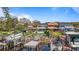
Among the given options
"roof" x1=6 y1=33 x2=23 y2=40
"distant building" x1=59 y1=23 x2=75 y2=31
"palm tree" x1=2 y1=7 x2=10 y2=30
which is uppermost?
"palm tree" x1=2 y1=7 x2=10 y2=30

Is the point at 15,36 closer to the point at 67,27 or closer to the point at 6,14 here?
the point at 6,14

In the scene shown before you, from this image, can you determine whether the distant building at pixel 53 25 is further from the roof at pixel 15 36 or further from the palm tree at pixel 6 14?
the palm tree at pixel 6 14

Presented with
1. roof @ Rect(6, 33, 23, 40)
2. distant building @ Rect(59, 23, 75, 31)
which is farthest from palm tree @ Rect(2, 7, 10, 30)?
distant building @ Rect(59, 23, 75, 31)

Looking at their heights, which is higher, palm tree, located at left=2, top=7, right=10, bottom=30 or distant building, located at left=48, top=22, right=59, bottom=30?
palm tree, located at left=2, top=7, right=10, bottom=30

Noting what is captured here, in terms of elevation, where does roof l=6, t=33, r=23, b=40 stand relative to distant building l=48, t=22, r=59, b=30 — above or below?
below

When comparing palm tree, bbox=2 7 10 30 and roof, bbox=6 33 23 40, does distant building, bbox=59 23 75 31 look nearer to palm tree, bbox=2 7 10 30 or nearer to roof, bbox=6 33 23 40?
roof, bbox=6 33 23 40

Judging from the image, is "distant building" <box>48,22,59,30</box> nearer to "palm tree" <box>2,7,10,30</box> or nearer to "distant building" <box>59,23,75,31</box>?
"distant building" <box>59,23,75,31</box>

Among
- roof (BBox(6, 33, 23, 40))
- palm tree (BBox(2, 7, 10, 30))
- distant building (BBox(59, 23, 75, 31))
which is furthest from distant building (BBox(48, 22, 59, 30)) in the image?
palm tree (BBox(2, 7, 10, 30))

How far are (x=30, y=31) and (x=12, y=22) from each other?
19 cm

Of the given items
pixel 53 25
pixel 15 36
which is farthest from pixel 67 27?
pixel 15 36

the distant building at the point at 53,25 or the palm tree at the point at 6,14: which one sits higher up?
the palm tree at the point at 6,14

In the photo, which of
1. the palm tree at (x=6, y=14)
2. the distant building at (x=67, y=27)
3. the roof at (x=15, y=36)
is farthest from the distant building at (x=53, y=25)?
the palm tree at (x=6, y=14)

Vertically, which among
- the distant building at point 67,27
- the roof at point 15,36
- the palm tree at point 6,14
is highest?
the palm tree at point 6,14
